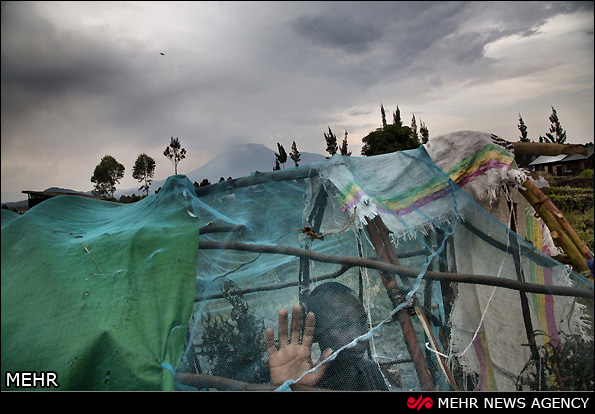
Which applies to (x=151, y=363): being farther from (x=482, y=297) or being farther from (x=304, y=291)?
(x=482, y=297)

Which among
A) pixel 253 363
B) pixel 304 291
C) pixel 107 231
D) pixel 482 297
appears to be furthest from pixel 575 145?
pixel 107 231

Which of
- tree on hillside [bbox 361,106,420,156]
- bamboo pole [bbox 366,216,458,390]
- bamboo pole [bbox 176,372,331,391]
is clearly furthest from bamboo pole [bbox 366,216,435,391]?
tree on hillside [bbox 361,106,420,156]

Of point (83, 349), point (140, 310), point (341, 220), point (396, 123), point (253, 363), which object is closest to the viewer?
point (83, 349)

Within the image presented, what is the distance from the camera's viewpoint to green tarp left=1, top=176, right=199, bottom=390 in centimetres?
169

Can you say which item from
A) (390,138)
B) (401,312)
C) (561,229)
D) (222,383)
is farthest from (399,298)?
(390,138)

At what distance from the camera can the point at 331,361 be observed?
1819 millimetres

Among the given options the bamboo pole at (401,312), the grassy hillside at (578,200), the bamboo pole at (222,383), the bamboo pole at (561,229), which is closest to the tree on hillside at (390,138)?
the grassy hillside at (578,200)

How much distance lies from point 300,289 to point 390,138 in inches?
566
